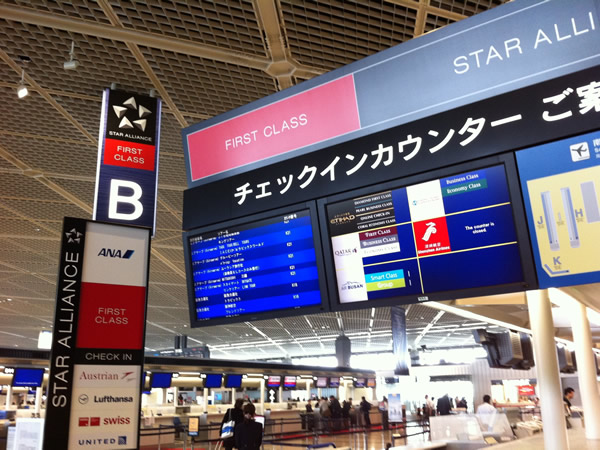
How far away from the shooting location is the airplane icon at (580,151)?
9.10 feet

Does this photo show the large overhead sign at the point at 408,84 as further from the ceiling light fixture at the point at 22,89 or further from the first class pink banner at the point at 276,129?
the ceiling light fixture at the point at 22,89

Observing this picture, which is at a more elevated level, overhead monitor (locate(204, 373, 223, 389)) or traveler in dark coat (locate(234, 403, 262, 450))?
overhead monitor (locate(204, 373, 223, 389))

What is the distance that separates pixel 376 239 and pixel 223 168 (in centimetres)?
149

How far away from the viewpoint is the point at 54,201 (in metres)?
10.7

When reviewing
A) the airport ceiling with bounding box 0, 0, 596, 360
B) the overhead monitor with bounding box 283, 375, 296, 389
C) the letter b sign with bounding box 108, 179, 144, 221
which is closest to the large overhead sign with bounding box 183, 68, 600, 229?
the letter b sign with bounding box 108, 179, 144, 221

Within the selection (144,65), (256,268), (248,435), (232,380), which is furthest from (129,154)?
(232,380)

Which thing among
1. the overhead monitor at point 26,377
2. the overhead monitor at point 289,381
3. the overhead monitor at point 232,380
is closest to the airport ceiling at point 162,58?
the overhead monitor at point 26,377

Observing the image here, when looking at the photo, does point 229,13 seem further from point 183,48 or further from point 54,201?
point 54,201

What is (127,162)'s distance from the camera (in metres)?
5.80

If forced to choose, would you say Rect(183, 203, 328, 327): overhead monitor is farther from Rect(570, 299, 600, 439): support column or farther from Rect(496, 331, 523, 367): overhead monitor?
Rect(570, 299, 600, 439): support column

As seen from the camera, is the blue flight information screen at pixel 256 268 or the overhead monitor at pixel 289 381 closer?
the blue flight information screen at pixel 256 268

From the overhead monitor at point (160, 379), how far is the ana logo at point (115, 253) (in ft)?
54.8

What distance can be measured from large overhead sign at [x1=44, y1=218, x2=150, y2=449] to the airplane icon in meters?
2.69

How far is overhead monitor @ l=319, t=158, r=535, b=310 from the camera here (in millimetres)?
2963
